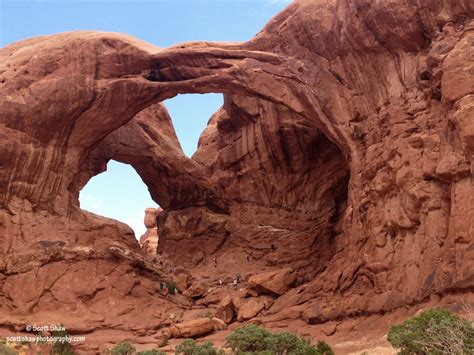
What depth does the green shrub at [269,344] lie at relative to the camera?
58.8ft

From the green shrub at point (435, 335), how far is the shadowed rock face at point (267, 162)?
8.97 ft

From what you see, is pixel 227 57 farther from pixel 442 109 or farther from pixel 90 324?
pixel 90 324

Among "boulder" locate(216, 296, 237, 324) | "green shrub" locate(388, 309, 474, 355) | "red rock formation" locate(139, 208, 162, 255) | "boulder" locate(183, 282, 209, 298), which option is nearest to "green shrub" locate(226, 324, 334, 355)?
"green shrub" locate(388, 309, 474, 355)

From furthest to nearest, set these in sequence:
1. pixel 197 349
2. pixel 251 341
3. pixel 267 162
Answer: pixel 267 162
pixel 197 349
pixel 251 341

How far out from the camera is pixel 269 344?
18.1 meters

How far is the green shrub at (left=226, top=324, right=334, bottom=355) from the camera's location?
17.9m

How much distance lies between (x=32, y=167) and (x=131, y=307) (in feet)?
25.6

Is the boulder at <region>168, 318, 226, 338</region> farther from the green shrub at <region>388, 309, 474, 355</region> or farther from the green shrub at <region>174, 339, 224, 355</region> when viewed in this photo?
the green shrub at <region>388, 309, 474, 355</region>

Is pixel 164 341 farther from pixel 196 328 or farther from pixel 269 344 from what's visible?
pixel 269 344

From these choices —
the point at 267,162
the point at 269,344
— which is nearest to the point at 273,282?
the point at 267,162

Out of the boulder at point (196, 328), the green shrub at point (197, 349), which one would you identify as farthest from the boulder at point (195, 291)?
the green shrub at point (197, 349)

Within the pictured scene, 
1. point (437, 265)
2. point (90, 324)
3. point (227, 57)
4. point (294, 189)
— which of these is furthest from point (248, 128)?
point (437, 265)

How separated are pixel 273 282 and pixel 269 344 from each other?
9729 millimetres

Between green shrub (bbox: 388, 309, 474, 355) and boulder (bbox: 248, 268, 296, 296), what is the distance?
12.1 metres
